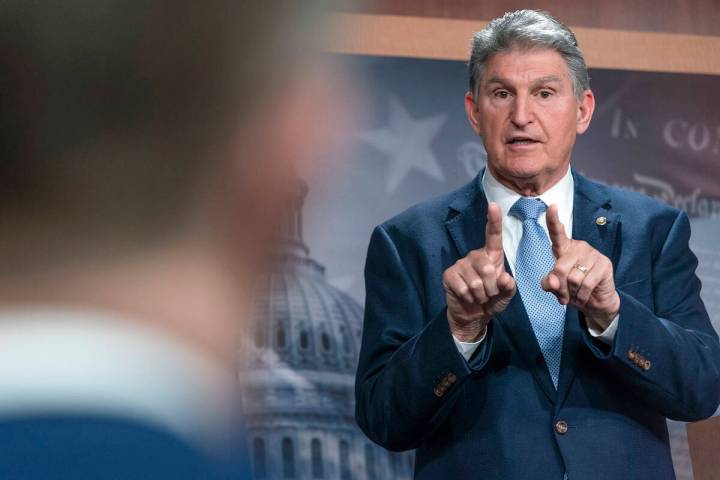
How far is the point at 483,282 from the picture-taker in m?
1.32

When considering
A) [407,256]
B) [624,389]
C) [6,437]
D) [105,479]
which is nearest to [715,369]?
[624,389]

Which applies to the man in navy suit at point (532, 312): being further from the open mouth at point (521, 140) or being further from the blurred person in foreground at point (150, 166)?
the blurred person in foreground at point (150, 166)

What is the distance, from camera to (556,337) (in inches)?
58.7

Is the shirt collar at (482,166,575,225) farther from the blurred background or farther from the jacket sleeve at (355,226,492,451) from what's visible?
the blurred background

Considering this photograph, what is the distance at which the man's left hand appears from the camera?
132 centimetres

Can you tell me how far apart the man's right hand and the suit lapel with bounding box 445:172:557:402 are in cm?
11

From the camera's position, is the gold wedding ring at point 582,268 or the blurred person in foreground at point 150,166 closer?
the gold wedding ring at point 582,268

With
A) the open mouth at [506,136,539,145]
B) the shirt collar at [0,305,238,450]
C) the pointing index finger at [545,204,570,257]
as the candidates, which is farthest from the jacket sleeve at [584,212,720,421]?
the shirt collar at [0,305,238,450]

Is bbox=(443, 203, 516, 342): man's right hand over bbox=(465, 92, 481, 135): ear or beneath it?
beneath

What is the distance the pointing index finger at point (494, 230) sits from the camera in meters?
1.34

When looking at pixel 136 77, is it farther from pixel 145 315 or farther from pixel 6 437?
pixel 6 437

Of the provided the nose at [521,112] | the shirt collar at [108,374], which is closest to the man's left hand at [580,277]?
the nose at [521,112]

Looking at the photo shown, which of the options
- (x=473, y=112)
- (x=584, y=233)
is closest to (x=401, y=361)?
(x=584, y=233)

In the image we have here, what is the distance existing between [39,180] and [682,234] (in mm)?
1782
